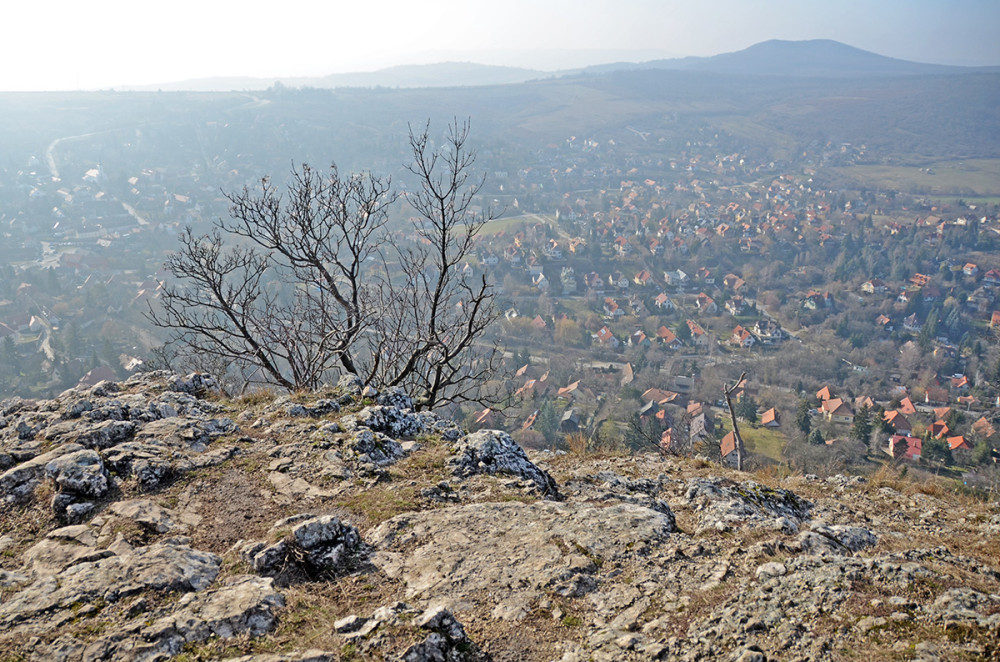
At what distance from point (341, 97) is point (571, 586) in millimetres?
182604

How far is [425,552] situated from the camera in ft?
14.8

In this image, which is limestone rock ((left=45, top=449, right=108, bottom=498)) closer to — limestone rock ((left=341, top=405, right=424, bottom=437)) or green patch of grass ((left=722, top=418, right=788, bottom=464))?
limestone rock ((left=341, top=405, right=424, bottom=437))

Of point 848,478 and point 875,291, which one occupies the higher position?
point 848,478

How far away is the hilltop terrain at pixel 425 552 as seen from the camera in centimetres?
337

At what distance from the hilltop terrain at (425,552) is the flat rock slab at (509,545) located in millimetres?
21

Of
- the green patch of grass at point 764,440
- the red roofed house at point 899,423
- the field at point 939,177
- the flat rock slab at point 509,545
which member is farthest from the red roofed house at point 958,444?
the field at point 939,177

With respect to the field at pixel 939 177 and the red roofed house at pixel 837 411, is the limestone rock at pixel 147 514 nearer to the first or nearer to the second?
the red roofed house at pixel 837 411

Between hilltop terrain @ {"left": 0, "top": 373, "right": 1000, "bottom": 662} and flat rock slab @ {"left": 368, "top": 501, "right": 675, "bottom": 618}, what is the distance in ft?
0.07

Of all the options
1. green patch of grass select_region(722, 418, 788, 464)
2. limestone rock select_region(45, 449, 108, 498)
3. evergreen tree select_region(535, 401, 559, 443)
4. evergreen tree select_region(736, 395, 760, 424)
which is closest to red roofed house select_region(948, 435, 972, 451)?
green patch of grass select_region(722, 418, 788, 464)

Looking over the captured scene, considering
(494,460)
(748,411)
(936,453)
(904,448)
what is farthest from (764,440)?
(494,460)

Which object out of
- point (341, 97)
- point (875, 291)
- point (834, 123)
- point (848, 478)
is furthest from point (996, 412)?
point (341, 97)

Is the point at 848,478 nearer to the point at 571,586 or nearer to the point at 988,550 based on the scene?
the point at 988,550

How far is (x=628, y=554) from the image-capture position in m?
4.48

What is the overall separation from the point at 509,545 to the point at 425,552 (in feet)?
2.31
